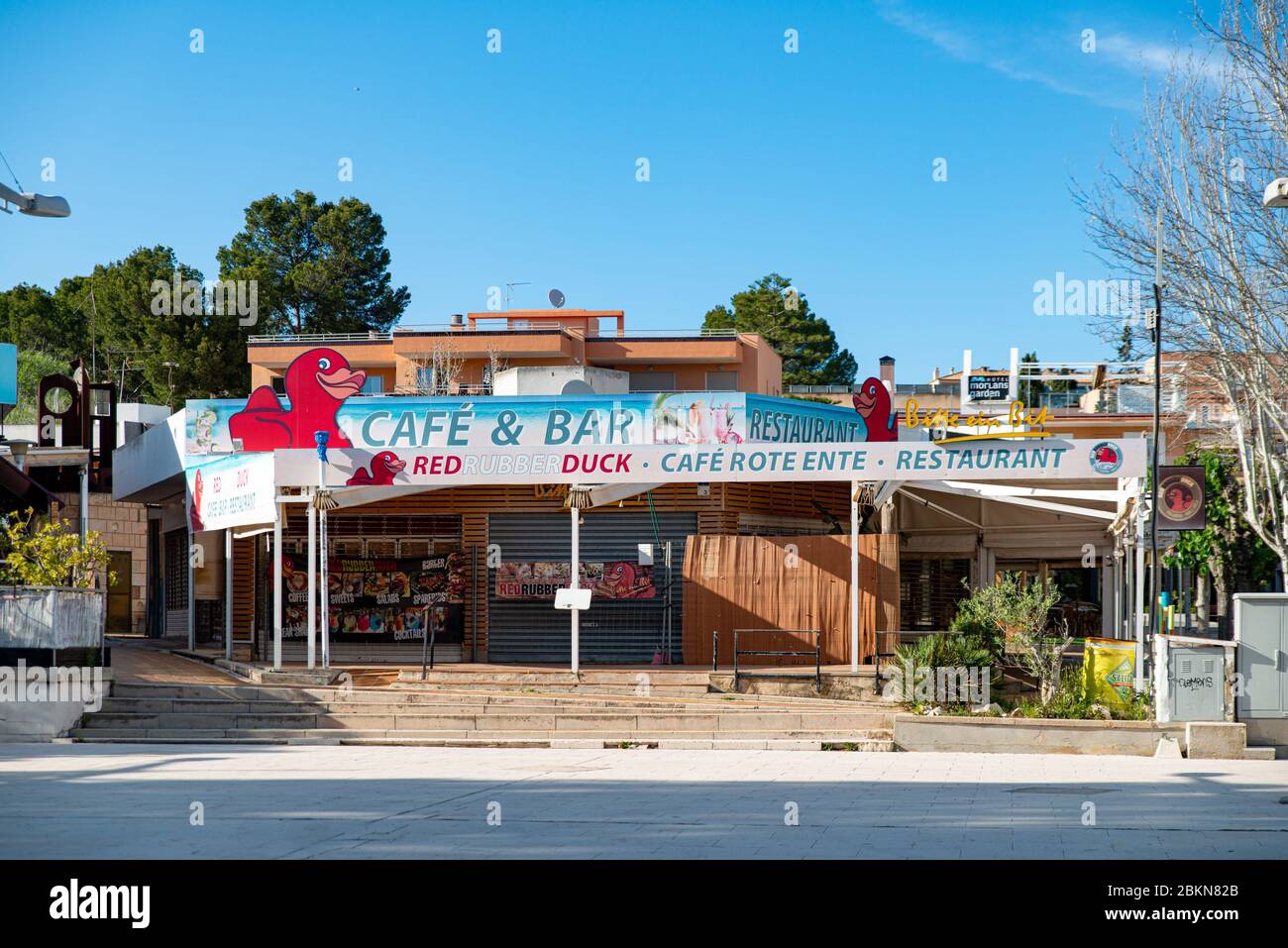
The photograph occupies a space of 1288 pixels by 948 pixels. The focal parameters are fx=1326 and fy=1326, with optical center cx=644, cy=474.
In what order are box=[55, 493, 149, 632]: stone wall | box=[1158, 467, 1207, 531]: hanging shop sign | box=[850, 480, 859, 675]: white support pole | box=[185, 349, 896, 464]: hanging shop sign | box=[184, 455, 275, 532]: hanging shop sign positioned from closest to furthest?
box=[1158, 467, 1207, 531]: hanging shop sign < box=[850, 480, 859, 675]: white support pole < box=[184, 455, 275, 532]: hanging shop sign < box=[185, 349, 896, 464]: hanging shop sign < box=[55, 493, 149, 632]: stone wall

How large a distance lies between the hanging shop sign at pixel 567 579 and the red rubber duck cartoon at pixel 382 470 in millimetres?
3548

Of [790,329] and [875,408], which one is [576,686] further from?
[790,329]

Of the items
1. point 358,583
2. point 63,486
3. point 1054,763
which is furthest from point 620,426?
point 63,486

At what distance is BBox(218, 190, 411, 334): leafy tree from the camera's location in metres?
60.7

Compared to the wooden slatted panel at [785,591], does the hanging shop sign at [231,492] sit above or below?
above

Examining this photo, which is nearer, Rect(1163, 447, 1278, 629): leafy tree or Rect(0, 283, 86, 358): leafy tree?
Rect(1163, 447, 1278, 629): leafy tree

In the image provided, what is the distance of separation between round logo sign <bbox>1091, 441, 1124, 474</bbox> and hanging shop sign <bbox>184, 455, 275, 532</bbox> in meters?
12.2

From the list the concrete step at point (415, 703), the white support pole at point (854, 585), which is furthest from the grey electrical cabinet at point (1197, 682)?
the white support pole at point (854, 585)

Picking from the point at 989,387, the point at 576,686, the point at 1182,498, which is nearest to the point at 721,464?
the point at 576,686

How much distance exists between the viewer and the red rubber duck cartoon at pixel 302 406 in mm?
21344

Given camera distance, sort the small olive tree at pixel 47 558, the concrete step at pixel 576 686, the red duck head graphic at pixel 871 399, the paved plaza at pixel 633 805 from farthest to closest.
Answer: the red duck head graphic at pixel 871 399 → the concrete step at pixel 576 686 → the small olive tree at pixel 47 558 → the paved plaza at pixel 633 805

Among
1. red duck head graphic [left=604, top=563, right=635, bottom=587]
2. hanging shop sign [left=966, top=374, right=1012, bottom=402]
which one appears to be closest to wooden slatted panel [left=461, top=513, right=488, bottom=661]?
red duck head graphic [left=604, top=563, right=635, bottom=587]

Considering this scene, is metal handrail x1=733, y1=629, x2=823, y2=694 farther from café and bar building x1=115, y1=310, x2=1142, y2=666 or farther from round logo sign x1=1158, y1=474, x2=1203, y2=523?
round logo sign x1=1158, y1=474, x2=1203, y2=523

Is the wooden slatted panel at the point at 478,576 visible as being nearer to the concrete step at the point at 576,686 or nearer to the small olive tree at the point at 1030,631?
the concrete step at the point at 576,686
